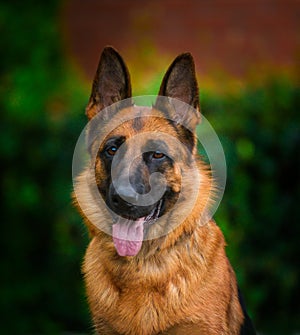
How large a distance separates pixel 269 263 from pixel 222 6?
3.68 metres

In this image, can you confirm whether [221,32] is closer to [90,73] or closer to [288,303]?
[90,73]

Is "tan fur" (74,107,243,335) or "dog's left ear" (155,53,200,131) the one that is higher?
"dog's left ear" (155,53,200,131)

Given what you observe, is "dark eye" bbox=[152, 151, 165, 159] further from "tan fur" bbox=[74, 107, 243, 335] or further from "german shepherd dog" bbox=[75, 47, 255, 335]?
"tan fur" bbox=[74, 107, 243, 335]

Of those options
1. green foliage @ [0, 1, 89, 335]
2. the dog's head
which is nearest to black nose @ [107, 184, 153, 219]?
the dog's head

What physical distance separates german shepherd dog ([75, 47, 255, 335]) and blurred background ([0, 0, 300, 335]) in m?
1.89

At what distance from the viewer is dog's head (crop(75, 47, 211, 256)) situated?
4.26m

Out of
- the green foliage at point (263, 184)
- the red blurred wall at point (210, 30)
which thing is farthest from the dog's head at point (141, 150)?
the red blurred wall at point (210, 30)

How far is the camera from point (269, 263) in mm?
6773

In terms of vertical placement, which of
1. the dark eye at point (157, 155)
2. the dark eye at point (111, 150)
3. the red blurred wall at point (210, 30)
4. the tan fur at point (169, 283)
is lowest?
the tan fur at point (169, 283)

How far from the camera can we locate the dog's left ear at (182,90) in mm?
4301

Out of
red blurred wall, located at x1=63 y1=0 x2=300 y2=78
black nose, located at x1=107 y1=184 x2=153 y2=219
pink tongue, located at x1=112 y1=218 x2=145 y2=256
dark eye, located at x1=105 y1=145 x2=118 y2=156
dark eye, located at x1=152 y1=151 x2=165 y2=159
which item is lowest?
pink tongue, located at x1=112 y1=218 x2=145 y2=256

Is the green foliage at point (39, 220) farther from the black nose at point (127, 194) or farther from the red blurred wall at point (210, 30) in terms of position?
the black nose at point (127, 194)

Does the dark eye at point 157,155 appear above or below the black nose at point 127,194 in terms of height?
above

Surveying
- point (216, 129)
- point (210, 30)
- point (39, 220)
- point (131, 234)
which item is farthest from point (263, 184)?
point (210, 30)
